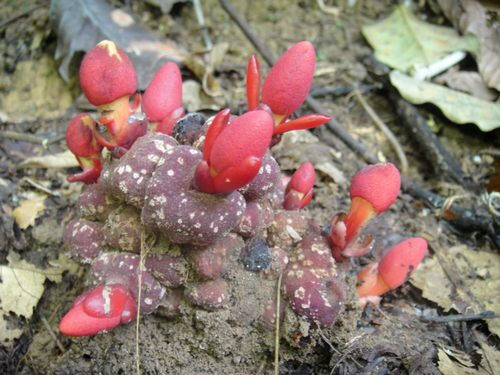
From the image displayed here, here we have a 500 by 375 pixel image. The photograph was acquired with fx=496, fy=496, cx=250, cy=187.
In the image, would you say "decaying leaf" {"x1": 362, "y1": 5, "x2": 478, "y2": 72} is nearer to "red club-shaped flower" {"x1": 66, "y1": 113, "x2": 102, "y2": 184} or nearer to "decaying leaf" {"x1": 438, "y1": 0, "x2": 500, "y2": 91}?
"decaying leaf" {"x1": 438, "y1": 0, "x2": 500, "y2": 91}

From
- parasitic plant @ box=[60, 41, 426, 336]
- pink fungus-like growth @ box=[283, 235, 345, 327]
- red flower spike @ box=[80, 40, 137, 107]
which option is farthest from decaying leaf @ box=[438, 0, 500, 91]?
red flower spike @ box=[80, 40, 137, 107]

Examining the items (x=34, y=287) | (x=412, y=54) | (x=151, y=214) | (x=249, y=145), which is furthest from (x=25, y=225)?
(x=412, y=54)

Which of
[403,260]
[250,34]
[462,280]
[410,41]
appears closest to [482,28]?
[410,41]

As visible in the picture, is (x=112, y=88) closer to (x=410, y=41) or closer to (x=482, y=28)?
(x=410, y=41)

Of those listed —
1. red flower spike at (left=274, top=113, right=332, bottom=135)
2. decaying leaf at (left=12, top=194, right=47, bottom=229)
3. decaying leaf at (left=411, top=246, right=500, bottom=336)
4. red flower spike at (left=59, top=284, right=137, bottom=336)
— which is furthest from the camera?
decaying leaf at (left=12, top=194, right=47, bottom=229)

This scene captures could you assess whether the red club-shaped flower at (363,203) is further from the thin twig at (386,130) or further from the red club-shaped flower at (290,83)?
the thin twig at (386,130)

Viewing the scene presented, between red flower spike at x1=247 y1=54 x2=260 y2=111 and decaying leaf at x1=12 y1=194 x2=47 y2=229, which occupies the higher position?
red flower spike at x1=247 y1=54 x2=260 y2=111

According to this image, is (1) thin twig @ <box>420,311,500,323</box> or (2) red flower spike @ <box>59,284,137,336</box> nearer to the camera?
(2) red flower spike @ <box>59,284,137,336</box>
